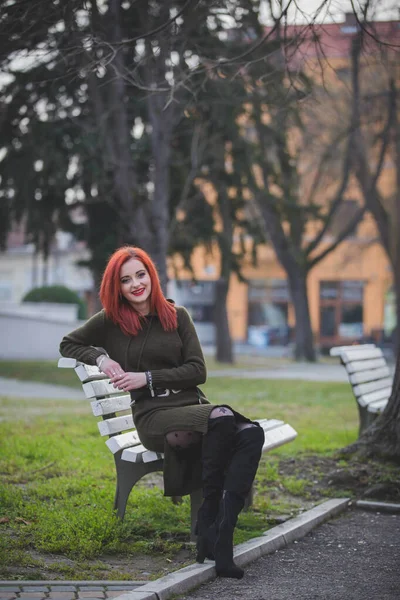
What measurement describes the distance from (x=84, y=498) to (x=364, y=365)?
3971 mm

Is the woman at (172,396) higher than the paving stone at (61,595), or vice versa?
the woman at (172,396)

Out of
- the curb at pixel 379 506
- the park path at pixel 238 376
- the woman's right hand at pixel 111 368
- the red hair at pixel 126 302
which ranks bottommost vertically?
the park path at pixel 238 376

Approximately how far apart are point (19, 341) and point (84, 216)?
921 cm

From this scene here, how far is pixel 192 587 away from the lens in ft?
14.4

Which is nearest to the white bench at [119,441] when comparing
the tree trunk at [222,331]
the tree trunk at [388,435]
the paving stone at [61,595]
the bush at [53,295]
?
the paving stone at [61,595]

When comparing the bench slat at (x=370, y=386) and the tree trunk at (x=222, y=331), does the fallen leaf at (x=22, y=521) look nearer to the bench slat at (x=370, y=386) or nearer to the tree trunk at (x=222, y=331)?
the bench slat at (x=370, y=386)

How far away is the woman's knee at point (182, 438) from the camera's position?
4867 mm

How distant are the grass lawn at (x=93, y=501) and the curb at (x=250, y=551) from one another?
163 mm

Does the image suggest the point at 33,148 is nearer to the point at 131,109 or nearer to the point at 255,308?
the point at 131,109

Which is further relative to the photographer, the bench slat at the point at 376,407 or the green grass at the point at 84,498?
the bench slat at the point at 376,407

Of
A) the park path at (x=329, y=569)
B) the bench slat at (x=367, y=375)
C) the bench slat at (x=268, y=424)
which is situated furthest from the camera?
the bench slat at (x=367, y=375)

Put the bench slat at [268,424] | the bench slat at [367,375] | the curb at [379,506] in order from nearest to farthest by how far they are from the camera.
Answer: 1. the bench slat at [268,424]
2. the curb at [379,506]
3. the bench slat at [367,375]

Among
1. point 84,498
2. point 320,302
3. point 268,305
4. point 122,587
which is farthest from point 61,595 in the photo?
point 320,302

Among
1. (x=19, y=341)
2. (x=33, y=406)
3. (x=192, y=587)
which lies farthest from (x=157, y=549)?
(x=19, y=341)
